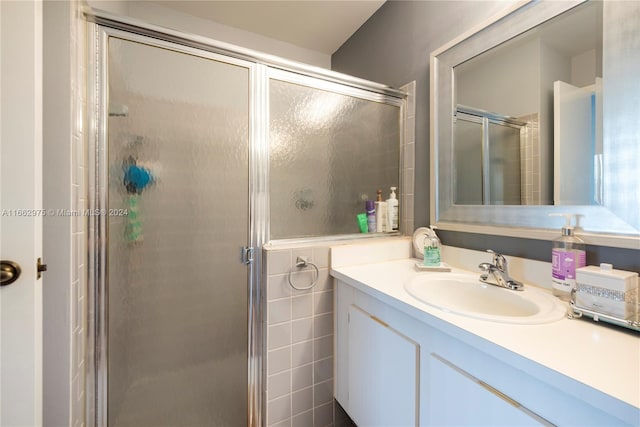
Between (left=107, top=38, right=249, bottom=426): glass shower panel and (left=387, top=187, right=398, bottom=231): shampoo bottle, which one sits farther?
(left=387, top=187, right=398, bottom=231): shampoo bottle

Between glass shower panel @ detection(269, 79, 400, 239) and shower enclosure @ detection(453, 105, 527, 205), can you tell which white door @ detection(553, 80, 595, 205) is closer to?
shower enclosure @ detection(453, 105, 527, 205)

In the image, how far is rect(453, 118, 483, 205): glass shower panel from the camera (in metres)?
1.15

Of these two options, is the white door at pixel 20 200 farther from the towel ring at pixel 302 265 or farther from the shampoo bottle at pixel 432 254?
the shampoo bottle at pixel 432 254

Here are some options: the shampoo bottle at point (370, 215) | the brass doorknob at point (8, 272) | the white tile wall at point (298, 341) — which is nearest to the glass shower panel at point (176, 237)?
the white tile wall at point (298, 341)

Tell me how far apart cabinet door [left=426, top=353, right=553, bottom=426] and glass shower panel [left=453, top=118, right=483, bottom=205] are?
745 mm

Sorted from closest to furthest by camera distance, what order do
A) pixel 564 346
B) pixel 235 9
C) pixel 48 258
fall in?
pixel 564 346, pixel 48 258, pixel 235 9

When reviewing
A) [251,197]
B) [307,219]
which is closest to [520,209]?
[307,219]

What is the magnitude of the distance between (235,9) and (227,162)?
1225 millimetres

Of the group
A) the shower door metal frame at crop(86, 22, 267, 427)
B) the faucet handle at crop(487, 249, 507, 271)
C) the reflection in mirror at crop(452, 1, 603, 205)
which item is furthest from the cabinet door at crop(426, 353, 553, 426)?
the shower door metal frame at crop(86, 22, 267, 427)

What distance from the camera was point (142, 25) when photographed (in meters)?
0.94

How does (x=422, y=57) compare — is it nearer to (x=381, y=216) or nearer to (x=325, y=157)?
(x=325, y=157)

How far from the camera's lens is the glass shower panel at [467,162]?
1146mm

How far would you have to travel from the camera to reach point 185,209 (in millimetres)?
1041

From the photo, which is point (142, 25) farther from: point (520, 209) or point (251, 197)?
point (520, 209)
